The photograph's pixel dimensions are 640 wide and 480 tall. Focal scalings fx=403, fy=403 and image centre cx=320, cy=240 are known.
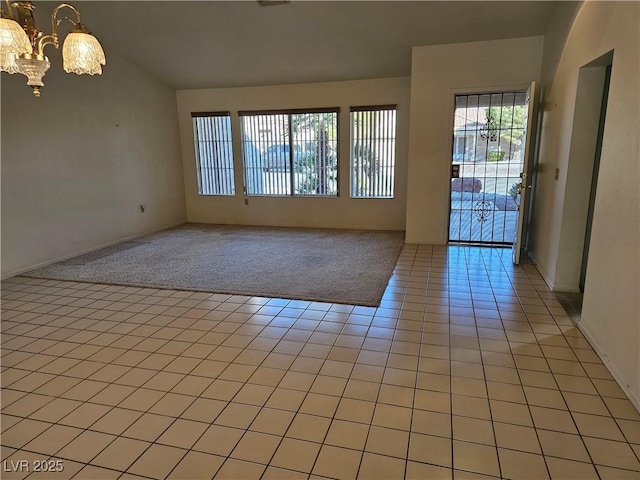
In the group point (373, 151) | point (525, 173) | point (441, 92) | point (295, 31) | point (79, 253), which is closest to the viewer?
point (525, 173)

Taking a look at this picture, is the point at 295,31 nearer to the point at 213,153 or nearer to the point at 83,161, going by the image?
the point at 213,153

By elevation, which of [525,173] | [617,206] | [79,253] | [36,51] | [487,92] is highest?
[487,92]

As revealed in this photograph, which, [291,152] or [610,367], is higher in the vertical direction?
[291,152]

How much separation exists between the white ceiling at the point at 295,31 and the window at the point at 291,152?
2.18ft

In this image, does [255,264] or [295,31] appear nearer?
[255,264]

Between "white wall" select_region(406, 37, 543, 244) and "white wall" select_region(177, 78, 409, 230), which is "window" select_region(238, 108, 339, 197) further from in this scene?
"white wall" select_region(406, 37, 543, 244)

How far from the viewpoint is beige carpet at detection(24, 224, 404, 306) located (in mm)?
3812

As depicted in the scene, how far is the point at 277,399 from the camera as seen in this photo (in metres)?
2.16

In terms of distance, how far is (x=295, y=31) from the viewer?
4.90m

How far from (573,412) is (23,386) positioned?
298cm

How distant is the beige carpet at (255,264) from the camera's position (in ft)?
12.5

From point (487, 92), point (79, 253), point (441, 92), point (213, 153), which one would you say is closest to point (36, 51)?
point (79, 253)

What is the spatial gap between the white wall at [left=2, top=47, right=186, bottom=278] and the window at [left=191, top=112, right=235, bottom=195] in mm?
462

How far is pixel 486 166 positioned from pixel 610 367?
3.64 m
